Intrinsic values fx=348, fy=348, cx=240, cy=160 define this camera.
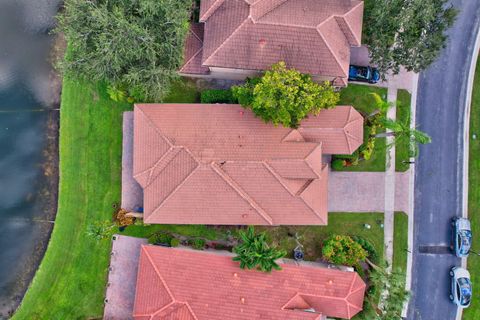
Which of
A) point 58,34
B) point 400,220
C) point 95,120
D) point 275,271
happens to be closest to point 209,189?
point 275,271

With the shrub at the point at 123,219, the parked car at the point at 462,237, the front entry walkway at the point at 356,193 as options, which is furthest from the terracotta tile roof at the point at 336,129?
the shrub at the point at 123,219

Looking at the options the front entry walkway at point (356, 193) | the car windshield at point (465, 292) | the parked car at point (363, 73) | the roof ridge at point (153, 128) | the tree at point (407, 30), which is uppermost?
the tree at point (407, 30)

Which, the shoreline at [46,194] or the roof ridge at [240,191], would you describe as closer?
the roof ridge at [240,191]

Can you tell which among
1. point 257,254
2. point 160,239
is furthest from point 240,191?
point 160,239

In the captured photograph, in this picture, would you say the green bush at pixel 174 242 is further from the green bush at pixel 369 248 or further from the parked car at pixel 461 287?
the parked car at pixel 461 287

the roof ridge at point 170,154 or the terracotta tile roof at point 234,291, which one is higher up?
the roof ridge at point 170,154

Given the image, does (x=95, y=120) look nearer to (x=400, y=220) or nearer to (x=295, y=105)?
(x=295, y=105)

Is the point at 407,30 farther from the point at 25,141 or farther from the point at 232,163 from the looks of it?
the point at 25,141
